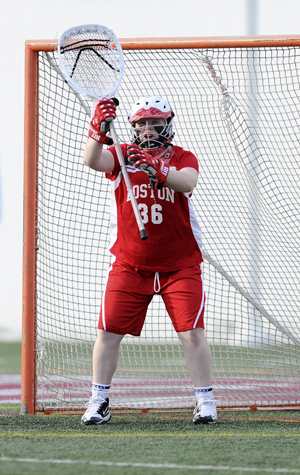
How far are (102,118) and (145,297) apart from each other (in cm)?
87

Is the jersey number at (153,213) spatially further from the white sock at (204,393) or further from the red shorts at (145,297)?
the white sock at (204,393)

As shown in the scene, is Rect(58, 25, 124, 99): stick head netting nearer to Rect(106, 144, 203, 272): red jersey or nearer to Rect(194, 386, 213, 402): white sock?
Rect(106, 144, 203, 272): red jersey

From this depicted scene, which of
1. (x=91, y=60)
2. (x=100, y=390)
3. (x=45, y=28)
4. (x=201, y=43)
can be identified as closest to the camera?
(x=100, y=390)

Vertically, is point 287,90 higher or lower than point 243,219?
higher

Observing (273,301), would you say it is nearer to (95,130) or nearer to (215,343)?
(215,343)

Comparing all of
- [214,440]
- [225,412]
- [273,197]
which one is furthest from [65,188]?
Result: [214,440]

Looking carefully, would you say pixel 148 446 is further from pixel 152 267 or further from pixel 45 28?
pixel 45 28

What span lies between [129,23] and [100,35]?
21.7 feet

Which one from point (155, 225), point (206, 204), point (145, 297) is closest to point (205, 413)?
point (145, 297)

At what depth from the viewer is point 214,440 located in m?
2.67

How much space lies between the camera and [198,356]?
3172mm

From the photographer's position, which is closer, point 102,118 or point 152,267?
point 102,118

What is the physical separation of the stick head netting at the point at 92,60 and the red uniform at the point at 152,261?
0.31 meters

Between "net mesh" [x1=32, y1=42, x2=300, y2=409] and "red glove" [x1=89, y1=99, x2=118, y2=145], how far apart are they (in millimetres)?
837
